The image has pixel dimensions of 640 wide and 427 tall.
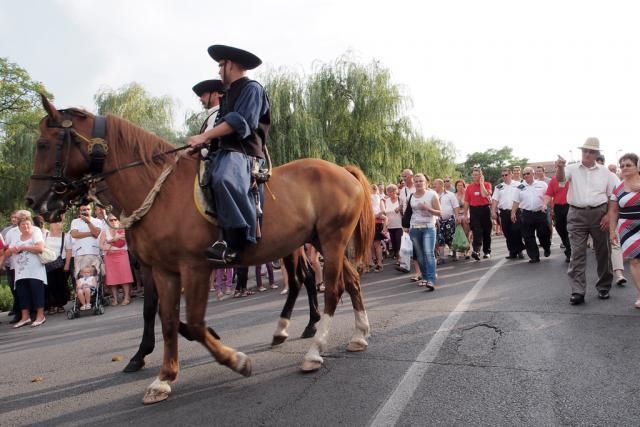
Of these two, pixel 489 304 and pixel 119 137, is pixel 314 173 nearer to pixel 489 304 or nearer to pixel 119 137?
pixel 119 137

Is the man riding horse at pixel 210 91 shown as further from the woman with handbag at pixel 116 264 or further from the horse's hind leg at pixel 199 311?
the woman with handbag at pixel 116 264

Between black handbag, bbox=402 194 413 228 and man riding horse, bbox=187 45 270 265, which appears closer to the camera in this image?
man riding horse, bbox=187 45 270 265

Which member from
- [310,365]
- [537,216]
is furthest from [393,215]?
[310,365]

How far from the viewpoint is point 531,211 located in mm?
10891

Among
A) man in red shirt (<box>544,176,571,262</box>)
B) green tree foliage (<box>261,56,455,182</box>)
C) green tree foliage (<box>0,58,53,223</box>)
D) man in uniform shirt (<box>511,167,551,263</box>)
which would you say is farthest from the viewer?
green tree foliage (<box>0,58,53,223</box>)

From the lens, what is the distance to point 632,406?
10.2 ft

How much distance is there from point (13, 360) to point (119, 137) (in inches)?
151

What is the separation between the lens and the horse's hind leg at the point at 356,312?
481 cm

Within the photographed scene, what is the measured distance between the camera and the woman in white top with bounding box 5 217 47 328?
9.13 m

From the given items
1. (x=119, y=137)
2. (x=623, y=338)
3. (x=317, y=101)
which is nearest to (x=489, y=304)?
(x=623, y=338)

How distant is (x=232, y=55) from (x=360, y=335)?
3049mm

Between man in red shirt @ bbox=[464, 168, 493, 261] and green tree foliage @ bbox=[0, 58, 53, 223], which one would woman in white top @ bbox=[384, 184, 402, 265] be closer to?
man in red shirt @ bbox=[464, 168, 493, 261]

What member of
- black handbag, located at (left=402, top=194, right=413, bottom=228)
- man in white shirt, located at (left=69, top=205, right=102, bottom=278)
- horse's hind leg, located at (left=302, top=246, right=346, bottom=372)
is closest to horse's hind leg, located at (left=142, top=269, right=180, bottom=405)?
horse's hind leg, located at (left=302, top=246, right=346, bottom=372)

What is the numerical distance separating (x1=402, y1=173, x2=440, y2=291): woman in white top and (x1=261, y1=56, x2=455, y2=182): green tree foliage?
13.3m
